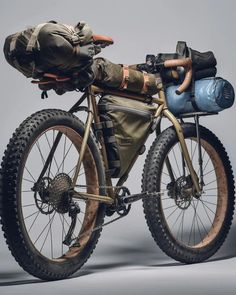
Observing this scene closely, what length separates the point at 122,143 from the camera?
4.68 m

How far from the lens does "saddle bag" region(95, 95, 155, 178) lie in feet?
15.1

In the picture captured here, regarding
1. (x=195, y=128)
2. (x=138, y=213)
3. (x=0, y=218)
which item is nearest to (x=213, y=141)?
(x=195, y=128)

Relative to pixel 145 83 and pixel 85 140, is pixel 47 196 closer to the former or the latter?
pixel 85 140

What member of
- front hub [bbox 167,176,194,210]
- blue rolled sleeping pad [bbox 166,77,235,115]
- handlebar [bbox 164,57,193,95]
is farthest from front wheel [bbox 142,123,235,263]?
handlebar [bbox 164,57,193,95]

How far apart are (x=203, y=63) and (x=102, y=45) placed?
2.53 ft

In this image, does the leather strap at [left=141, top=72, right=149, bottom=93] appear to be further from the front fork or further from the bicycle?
the front fork

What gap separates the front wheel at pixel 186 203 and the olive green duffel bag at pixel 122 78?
279 mm

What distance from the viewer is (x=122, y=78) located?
4.65 metres

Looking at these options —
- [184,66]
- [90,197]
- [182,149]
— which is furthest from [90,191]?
[184,66]

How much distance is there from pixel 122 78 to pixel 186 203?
32.1 inches

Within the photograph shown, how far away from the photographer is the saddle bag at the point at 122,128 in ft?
15.1

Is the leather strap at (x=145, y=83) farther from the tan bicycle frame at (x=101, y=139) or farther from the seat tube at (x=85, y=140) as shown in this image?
the seat tube at (x=85, y=140)

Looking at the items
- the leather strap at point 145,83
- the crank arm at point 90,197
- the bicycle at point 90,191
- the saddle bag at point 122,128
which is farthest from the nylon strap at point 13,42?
the leather strap at point 145,83

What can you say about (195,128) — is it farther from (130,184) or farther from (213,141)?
(130,184)
